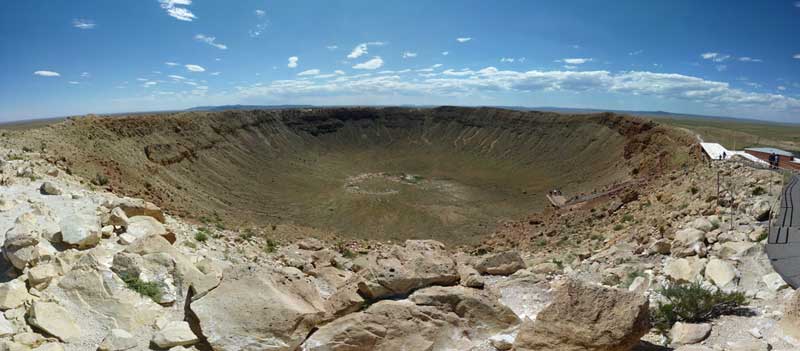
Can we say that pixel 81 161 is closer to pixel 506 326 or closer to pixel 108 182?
pixel 108 182

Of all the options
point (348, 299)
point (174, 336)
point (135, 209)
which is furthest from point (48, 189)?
point (348, 299)

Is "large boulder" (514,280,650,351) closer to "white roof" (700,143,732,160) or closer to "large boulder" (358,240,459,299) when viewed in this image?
"large boulder" (358,240,459,299)

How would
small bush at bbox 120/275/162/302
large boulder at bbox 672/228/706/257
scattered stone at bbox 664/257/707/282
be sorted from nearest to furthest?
small bush at bbox 120/275/162/302, scattered stone at bbox 664/257/707/282, large boulder at bbox 672/228/706/257

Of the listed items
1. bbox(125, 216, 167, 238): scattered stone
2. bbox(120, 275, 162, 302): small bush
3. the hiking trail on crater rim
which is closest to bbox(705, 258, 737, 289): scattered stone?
bbox(120, 275, 162, 302): small bush

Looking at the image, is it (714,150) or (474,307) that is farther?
(714,150)

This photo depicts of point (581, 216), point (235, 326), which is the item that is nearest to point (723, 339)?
point (235, 326)

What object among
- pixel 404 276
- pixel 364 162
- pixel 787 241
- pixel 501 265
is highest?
pixel 787 241

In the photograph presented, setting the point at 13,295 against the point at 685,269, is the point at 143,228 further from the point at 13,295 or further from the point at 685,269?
the point at 685,269
